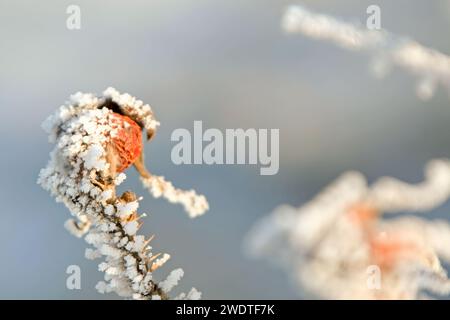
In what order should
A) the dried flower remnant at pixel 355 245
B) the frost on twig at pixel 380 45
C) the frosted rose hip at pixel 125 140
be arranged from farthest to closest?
the frost on twig at pixel 380 45, the frosted rose hip at pixel 125 140, the dried flower remnant at pixel 355 245

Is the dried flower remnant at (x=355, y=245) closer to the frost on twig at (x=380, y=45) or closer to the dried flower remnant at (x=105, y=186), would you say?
the dried flower remnant at (x=105, y=186)

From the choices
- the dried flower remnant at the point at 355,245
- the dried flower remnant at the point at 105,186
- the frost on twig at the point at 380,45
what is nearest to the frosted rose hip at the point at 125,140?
the dried flower remnant at the point at 105,186

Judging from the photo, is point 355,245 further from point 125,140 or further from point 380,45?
point 380,45

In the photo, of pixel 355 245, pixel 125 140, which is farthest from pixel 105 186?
pixel 355 245
